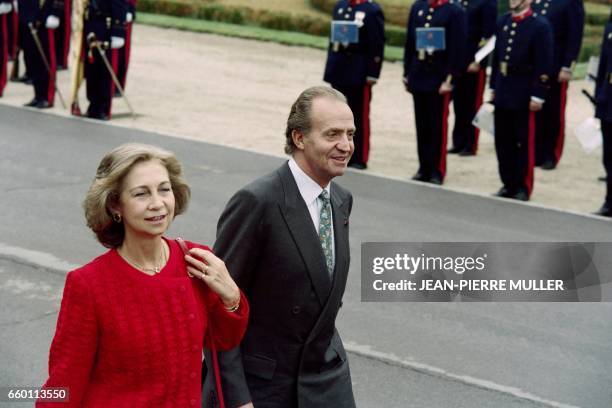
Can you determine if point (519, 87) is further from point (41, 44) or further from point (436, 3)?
point (41, 44)

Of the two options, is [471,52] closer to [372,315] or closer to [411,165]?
[411,165]

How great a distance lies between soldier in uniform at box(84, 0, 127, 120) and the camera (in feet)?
49.1

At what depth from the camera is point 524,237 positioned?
10102mm

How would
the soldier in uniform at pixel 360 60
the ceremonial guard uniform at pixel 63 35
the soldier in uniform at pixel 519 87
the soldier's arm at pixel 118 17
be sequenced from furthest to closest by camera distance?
the ceremonial guard uniform at pixel 63 35
the soldier's arm at pixel 118 17
the soldier in uniform at pixel 360 60
the soldier in uniform at pixel 519 87

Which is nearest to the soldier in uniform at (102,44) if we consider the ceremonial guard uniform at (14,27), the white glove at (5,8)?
the white glove at (5,8)

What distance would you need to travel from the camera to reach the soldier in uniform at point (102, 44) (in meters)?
15.0

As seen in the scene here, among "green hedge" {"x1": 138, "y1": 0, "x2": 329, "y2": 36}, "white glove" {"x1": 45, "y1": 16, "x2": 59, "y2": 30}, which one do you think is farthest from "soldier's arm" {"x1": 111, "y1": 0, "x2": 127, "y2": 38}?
"green hedge" {"x1": 138, "y1": 0, "x2": 329, "y2": 36}

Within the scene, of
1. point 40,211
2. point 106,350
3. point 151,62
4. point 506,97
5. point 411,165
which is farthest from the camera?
point 151,62

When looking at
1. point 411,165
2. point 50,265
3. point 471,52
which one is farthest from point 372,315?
point 471,52

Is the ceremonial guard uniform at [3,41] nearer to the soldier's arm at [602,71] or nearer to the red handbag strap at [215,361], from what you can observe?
the soldier's arm at [602,71]

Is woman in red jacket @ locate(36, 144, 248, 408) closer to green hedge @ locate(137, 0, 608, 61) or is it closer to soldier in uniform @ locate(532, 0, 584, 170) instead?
soldier in uniform @ locate(532, 0, 584, 170)

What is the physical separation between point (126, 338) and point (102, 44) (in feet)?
39.6

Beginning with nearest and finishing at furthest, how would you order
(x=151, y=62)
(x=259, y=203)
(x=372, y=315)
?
(x=259, y=203) → (x=372, y=315) → (x=151, y=62)

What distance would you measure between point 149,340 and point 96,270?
245mm
